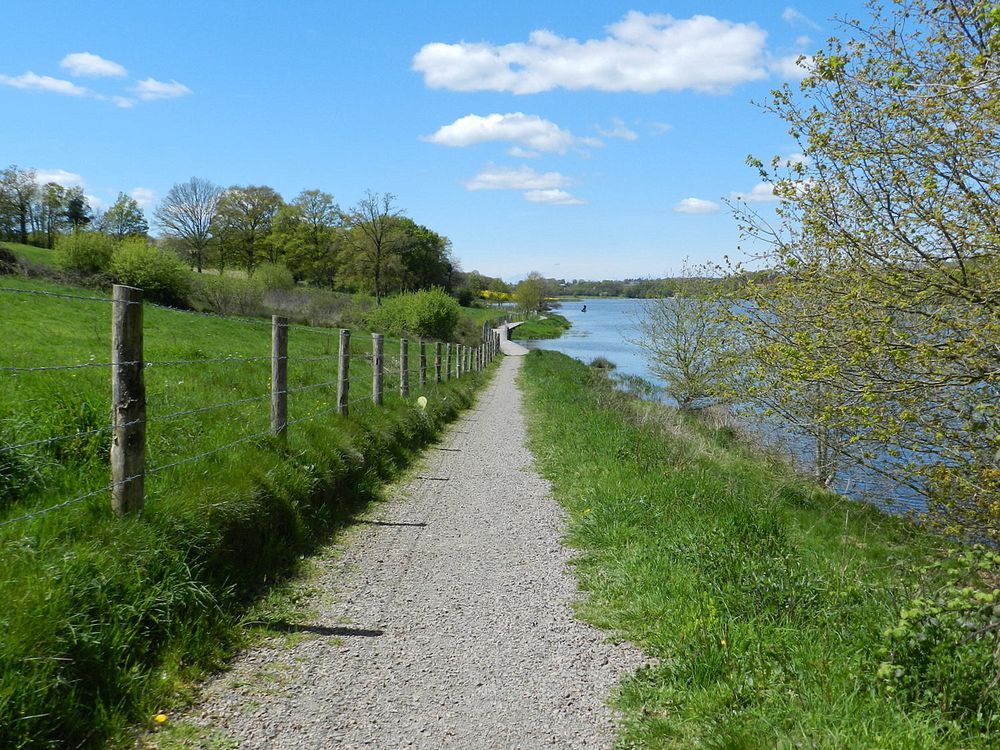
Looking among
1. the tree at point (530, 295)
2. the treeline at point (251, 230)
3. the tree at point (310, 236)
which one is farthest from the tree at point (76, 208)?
the tree at point (530, 295)

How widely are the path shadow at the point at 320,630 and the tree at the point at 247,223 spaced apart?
7326 cm

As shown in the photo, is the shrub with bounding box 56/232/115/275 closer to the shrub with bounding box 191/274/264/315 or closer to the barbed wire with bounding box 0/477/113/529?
the shrub with bounding box 191/274/264/315

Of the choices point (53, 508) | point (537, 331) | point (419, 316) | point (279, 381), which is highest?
point (419, 316)

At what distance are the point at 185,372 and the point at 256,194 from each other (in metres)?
71.0

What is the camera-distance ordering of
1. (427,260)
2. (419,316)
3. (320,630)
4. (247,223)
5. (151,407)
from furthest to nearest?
(427,260) < (247,223) < (419,316) < (151,407) < (320,630)

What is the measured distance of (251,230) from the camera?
75000 millimetres

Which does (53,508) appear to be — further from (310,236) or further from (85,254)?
(310,236)

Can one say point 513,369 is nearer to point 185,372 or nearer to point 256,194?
point 185,372

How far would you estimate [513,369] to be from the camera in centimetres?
3762

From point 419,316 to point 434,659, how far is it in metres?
38.8

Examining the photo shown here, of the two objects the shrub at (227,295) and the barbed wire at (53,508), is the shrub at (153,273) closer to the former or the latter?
the shrub at (227,295)

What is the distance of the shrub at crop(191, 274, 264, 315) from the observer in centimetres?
4078

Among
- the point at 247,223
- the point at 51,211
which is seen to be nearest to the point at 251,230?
the point at 247,223

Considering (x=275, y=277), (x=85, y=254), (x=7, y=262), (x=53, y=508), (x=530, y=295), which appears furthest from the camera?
(x=530, y=295)
